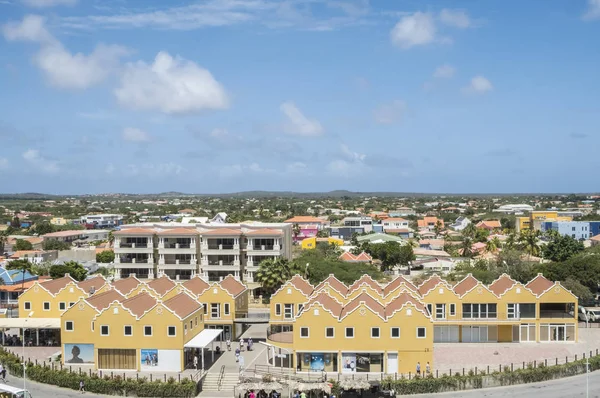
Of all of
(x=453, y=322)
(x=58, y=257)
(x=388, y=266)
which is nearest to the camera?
(x=453, y=322)

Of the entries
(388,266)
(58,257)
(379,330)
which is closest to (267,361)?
(379,330)

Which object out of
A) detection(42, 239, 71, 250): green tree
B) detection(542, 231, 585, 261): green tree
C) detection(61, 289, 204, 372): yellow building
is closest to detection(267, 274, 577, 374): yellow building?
detection(61, 289, 204, 372): yellow building

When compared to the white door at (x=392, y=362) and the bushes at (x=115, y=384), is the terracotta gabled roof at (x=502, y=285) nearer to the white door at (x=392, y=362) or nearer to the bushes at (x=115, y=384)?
the white door at (x=392, y=362)

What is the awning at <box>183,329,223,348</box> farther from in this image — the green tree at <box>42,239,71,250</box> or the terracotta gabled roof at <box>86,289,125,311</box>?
the green tree at <box>42,239,71,250</box>

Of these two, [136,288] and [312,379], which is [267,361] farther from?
[136,288]

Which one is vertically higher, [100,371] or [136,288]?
[136,288]

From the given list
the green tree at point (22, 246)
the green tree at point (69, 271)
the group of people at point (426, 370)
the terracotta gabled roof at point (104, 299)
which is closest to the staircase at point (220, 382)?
the terracotta gabled roof at point (104, 299)

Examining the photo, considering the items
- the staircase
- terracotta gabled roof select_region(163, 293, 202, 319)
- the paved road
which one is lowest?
the paved road
